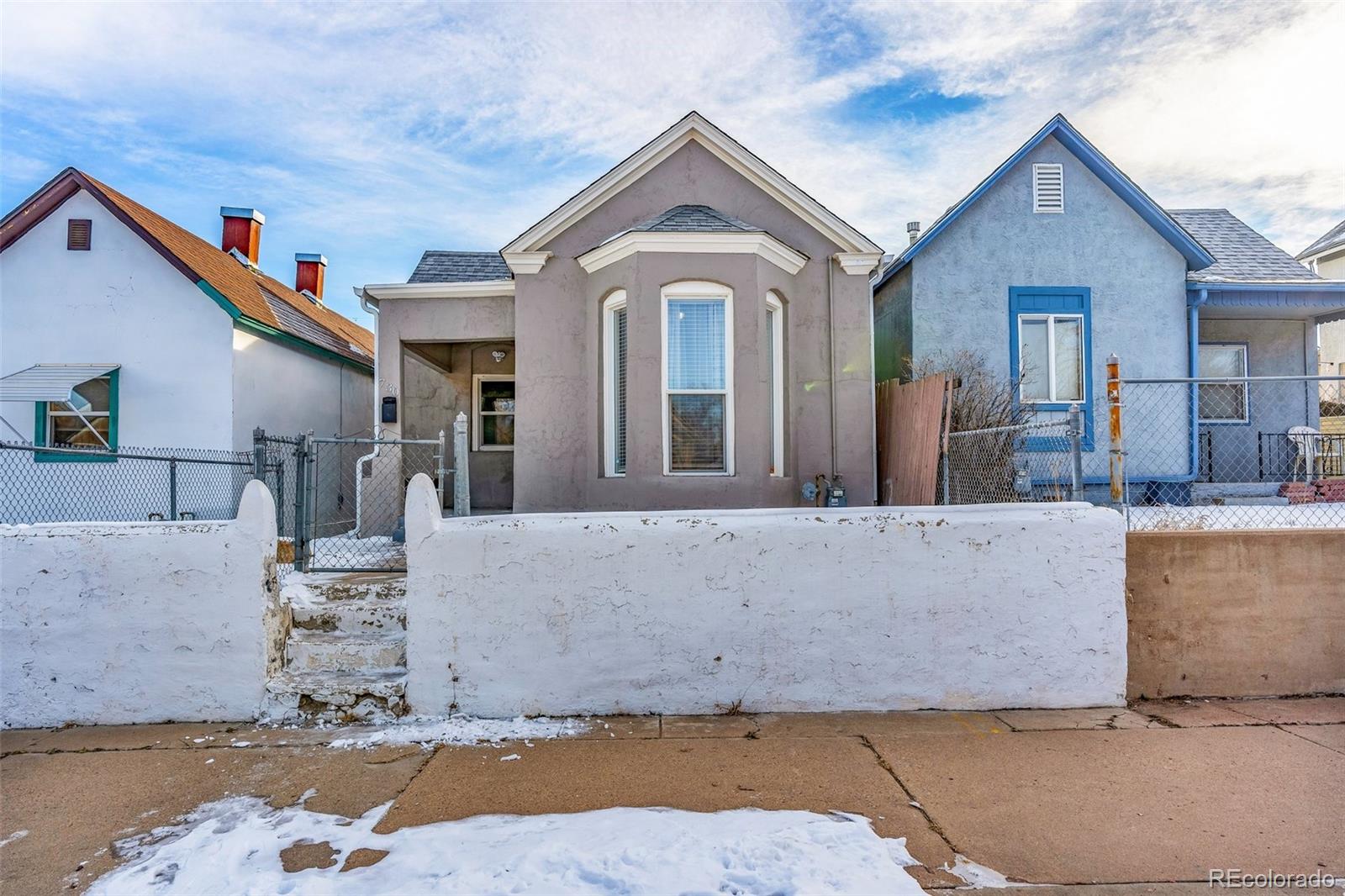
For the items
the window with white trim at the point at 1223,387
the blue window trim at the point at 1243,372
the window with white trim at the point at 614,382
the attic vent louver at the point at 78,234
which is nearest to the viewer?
the window with white trim at the point at 614,382

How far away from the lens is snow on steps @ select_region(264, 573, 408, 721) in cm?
447

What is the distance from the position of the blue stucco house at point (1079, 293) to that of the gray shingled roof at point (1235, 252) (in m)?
0.14

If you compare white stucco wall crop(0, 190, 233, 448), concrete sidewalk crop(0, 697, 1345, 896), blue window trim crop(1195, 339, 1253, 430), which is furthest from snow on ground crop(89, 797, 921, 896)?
blue window trim crop(1195, 339, 1253, 430)

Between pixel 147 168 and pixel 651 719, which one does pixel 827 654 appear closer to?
pixel 651 719

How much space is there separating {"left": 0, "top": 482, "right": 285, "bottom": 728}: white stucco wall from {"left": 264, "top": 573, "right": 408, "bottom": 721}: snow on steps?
343 mm

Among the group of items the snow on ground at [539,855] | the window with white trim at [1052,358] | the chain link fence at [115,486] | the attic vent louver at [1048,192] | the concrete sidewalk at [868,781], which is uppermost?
the attic vent louver at [1048,192]

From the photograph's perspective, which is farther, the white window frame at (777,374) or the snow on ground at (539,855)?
the white window frame at (777,374)

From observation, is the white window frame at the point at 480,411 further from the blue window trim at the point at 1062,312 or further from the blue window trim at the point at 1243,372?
the blue window trim at the point at 1243,372

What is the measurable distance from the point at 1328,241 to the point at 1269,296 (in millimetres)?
9324

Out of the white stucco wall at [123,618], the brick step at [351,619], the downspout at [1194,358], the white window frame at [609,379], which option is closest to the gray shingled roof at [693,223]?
the white window frame at [609,379]

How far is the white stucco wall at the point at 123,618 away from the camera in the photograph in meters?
4.44

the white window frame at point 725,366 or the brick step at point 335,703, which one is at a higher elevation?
the white window frame at point 725,366

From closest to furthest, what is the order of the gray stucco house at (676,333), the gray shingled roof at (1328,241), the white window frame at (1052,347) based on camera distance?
the gray stucco house at (676,333)
the white window frame at (1052,347)
the gray shingled roof at (1328,241)

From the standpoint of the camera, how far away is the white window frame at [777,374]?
8.77m
